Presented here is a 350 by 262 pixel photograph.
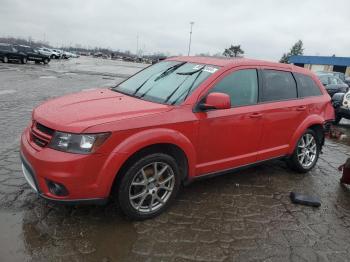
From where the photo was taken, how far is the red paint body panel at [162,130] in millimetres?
3434

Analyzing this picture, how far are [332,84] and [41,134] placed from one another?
16.1 m

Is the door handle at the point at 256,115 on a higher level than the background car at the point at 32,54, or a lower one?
higher

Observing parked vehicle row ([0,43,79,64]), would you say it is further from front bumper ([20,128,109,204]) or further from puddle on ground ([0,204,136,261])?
front bumper ([20,128,109,204])

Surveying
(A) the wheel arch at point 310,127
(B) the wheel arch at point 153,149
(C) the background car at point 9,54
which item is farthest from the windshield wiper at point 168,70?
(C) the background car at point 9,54

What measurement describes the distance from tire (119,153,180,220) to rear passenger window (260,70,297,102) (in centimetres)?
176

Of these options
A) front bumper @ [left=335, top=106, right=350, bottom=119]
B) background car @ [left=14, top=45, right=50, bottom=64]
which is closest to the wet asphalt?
front bumper @ [left=335, top=106, right=350, bottom=119]

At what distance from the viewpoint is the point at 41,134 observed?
144 inches

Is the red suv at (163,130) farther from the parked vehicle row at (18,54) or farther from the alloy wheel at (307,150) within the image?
the parked vehicle row at (18,54)

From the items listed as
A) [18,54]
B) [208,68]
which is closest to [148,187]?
[208,68]

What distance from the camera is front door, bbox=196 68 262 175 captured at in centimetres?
429

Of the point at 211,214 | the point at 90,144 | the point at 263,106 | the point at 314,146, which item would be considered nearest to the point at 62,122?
the point at 90,144

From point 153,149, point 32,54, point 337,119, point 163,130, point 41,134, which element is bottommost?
point 337,119

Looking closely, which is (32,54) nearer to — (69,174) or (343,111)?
(343,111)

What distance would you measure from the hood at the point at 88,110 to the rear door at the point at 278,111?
1.66 m
